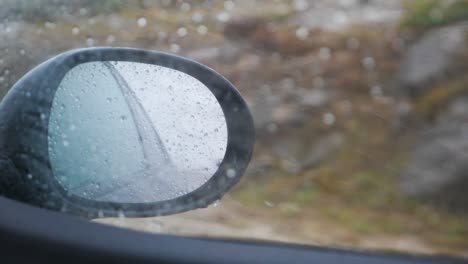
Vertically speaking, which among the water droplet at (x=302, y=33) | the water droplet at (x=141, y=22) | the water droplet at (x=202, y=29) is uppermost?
the water droplet at (x=302, y=33)

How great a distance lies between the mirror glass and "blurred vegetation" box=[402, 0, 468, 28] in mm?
1457

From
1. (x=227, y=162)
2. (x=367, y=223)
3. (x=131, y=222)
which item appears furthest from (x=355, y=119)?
(x=131, y=222)

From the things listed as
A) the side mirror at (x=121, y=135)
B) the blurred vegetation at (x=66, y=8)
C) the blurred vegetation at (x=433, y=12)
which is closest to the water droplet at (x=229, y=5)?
the blurred vegetation at (x=66, y=8)

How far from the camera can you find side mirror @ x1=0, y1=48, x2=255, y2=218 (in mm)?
2529

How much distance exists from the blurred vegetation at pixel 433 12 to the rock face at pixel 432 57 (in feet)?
0.18

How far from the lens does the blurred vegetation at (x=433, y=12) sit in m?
3.41

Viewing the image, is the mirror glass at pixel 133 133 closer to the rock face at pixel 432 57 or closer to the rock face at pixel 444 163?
the rock face at pixel 444 163

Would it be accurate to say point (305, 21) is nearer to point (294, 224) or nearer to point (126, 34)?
point (126, 34)

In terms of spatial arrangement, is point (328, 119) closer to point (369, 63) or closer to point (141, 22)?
point (369, 63)

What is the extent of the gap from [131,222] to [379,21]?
1942mm

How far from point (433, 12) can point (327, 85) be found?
0.71m

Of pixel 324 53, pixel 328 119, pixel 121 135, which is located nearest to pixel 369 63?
pixel 324 53

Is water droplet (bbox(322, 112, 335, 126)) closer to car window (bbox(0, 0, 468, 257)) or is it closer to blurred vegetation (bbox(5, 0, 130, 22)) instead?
car window (bbox(0, 0, 468, 257))

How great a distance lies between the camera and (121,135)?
8.62 feet
